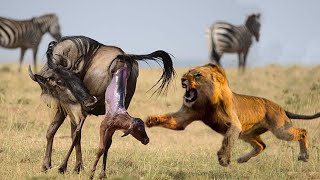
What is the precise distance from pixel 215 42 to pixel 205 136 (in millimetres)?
9864

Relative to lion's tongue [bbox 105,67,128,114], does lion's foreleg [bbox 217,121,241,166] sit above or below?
below

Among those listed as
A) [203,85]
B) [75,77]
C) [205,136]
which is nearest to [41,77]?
[75,77]

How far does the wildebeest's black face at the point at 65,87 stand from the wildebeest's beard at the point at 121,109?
0.41 m

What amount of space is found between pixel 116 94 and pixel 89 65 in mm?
958

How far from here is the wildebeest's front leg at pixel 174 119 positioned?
6.74 m

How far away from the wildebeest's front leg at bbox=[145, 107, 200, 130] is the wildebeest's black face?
2.51 feet

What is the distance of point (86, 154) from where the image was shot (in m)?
9.84

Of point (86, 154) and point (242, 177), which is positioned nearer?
point (242, 177)

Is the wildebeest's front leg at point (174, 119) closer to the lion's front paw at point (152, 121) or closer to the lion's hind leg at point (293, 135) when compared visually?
the lion's front paw at point (152, 121)

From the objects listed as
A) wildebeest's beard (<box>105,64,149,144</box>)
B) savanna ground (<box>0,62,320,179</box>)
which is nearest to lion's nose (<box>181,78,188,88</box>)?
wildebeest's beard (<box>105,64,149,144</box>)

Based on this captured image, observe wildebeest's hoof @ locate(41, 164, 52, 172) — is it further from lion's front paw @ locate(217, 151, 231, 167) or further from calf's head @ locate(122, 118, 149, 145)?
lion's front paw @ locate(217, 151, 231, 167)

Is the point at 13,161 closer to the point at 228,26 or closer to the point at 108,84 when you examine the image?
the point at 108,84

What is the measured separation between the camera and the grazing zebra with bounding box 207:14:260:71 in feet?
76.7

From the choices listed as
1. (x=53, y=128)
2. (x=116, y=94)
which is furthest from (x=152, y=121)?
(x=53, y=128)
